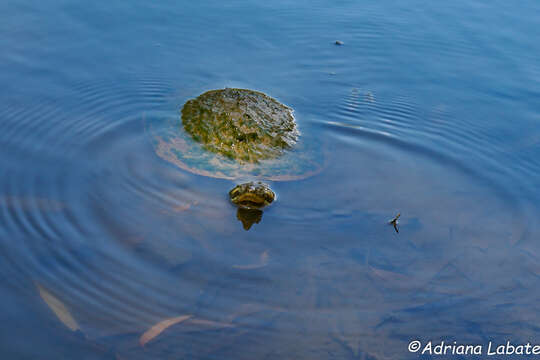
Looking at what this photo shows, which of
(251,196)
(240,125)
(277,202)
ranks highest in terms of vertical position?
(240,125)

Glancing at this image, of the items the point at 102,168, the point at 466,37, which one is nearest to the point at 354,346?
the point at 102,168

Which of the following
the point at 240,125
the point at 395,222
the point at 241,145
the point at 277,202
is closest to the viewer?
the point at 395,222

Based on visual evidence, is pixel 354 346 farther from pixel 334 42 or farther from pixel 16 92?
pixel 334 42

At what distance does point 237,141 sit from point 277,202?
2.90 feet

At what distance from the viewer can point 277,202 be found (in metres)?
4.50

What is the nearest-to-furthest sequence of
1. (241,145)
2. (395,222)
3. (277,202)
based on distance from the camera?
(395,222)
(277,202)
(241,145)

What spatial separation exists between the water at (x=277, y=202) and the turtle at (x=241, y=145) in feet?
0.45

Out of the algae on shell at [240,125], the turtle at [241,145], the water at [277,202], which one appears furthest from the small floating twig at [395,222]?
the algae on shell at [240,125]

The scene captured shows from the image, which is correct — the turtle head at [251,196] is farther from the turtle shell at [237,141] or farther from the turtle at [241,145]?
the turtle shell at [237,141]

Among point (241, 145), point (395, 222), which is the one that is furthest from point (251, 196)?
point (395, 222)

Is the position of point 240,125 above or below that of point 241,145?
above

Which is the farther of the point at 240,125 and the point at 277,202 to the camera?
the point at 240,125

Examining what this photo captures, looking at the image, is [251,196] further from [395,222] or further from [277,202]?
[395,222]

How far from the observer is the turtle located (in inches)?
186
